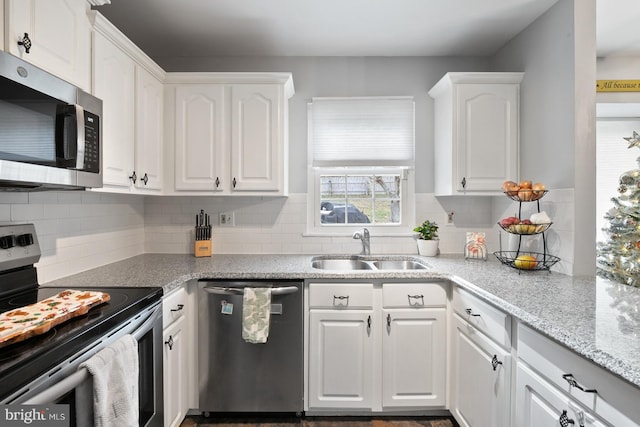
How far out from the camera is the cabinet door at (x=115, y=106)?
178cm

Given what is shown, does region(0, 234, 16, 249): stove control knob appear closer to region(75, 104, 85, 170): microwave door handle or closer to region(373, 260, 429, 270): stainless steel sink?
region(75, 104, 85, 170): microwave door handle

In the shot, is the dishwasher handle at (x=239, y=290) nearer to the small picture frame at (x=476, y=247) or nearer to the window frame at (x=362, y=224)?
the window frame at (x=362, y=224)

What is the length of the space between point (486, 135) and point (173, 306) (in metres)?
2.31

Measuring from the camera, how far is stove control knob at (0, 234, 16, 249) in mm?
1482

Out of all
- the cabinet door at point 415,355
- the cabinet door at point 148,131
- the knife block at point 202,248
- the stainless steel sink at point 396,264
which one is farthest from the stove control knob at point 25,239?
the stainless steel sink at point 396,264

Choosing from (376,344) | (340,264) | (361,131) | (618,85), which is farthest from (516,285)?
(618,85)

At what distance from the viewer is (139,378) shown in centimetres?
151

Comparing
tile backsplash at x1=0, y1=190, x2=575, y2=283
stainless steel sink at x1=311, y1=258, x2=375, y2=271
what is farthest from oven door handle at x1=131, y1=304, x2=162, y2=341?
stainless steel sink at x1=311, y1=258, x2=375, y2=271

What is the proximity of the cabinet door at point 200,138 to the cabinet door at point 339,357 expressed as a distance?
1.25 m

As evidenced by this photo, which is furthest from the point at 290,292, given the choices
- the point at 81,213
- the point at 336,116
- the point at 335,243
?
the point at 336,116

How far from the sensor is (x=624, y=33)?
282 cm

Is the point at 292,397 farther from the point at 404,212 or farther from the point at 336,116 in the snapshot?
the point at 336,116

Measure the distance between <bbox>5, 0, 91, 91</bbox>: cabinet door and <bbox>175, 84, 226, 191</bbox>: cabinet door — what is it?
84 cm

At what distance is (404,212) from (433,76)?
1.14 meters
